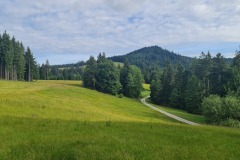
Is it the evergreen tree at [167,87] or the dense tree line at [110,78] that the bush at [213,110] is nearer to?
the evergreen tree at [167,87]

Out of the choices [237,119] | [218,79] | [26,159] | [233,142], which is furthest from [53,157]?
[218,79]

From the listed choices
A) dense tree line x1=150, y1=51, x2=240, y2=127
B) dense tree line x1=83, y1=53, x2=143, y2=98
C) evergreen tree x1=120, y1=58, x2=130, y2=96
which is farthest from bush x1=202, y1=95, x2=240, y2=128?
evergreen tree x1=120, y1=58, x2=130, y2=96

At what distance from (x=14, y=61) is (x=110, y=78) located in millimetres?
41143

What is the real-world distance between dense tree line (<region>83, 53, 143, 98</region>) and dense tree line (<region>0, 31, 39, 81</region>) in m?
28.6

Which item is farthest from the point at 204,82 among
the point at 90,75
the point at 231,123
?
the point at 90,75

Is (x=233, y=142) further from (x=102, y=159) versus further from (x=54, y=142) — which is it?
(x=54, y=142)

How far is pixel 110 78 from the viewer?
395ft

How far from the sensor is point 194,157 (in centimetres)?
958

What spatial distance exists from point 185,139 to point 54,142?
5.82 metres

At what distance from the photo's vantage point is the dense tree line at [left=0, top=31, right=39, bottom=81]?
11875 cm

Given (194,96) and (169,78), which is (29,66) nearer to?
(169,78)

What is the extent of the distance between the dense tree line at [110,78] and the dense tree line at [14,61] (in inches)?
1127

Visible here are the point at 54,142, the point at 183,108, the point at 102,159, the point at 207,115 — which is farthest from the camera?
the point at 183,108

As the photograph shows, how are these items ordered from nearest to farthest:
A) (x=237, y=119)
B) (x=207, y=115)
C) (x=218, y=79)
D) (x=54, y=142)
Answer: (x=54, y=142), (x=237, y=119), (x=207, y=115), (x=218, y=79)
